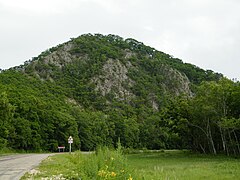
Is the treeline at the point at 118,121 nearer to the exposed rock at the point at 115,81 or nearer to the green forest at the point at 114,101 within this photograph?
the green forest at the point at 114,101

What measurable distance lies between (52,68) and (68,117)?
32897mm

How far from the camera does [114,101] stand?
102375 millimetres

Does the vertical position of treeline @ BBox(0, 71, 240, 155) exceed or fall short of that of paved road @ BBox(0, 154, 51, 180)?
it exceeds it

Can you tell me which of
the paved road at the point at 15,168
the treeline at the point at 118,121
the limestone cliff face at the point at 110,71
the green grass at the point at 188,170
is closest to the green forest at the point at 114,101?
the treeline at the point at 118,121

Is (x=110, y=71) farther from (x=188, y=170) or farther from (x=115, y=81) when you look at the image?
(x=188, y=170)

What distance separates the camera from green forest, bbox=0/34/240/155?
1618 inches

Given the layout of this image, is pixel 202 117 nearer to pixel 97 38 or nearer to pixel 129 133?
pixel 129 133

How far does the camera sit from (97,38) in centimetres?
12862

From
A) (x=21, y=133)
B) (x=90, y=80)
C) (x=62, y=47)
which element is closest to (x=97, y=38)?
(x=62, y=47)

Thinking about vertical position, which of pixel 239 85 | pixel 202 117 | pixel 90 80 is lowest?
pixel 202 117

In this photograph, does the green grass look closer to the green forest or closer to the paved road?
the paved road

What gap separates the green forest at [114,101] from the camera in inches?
1618

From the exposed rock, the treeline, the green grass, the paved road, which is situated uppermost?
the exposed rock

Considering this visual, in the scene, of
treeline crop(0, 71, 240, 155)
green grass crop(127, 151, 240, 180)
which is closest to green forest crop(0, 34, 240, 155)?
treeline crop(0, 71, 240, 155)
